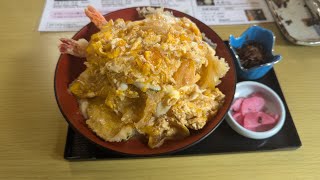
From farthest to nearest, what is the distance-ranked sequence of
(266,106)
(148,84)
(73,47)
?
(266,106) → (73,47) → (148,84)

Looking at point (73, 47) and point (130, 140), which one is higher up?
point (73, 47)

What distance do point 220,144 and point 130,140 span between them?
12.6 inches

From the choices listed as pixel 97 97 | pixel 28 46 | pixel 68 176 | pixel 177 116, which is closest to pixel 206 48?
pixel 177 116

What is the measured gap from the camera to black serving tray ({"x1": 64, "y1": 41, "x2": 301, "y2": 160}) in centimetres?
98

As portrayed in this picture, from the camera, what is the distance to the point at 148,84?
839 mm

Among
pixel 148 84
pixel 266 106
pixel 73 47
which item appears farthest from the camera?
pixel 266 106

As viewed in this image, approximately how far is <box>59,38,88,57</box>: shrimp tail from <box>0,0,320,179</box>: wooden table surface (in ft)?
0.86

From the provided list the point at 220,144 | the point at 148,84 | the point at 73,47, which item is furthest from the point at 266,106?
the point at 73,47

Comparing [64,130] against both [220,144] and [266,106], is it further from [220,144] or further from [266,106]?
[266,106]

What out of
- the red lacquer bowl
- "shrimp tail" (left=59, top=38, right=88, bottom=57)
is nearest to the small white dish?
the red lacquer bowl

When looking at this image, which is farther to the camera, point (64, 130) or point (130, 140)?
point (64, 130)

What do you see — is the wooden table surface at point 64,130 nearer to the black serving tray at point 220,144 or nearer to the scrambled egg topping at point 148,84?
the black serving tray at point 220,144

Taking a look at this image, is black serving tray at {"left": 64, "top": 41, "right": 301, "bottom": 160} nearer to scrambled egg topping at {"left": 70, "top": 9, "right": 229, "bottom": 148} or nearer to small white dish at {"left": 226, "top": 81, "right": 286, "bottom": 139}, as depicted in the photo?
small white dish at {"left": 226, "top": 81, "right": 286, "bottom": 139}

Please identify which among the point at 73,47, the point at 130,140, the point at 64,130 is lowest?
the point at 64,130
